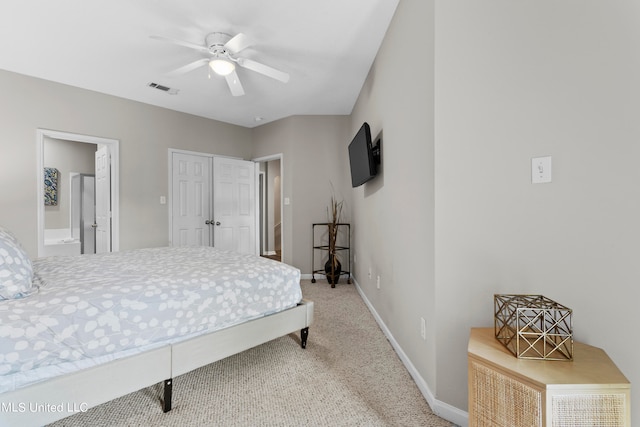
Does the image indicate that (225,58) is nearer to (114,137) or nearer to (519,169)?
(114,137)

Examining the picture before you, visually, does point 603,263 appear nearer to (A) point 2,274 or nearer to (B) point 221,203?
(A) point 2,274

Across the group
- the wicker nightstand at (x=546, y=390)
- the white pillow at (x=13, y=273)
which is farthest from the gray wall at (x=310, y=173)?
the wicker nightstand at (x=546, y=390)

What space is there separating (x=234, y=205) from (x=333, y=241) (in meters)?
1.86

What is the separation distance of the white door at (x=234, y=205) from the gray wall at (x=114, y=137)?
295mm

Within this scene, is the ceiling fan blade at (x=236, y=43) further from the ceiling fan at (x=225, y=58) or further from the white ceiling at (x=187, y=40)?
the white ceiling at (x=187, y=40)

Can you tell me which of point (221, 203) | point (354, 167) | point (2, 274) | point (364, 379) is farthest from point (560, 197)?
point (221, 203)

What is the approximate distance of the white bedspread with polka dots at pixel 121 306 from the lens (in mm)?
1147

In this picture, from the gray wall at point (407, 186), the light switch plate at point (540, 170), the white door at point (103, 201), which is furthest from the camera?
the white door at point (103, 201)

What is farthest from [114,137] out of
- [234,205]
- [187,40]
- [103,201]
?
[187,40]

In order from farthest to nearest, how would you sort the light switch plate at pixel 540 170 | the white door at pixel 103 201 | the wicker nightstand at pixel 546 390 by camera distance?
the white door at pixel 103 201 → the light switch plate at pixel 540 170 → the wicker nightstand at pixel 546 390

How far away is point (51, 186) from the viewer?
14.9 ft

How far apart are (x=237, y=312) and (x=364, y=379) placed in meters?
0.91

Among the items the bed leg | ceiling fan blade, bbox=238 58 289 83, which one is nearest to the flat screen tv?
ceiling fan blade, bbox=238 58 289 83

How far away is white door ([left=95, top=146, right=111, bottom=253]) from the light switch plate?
14.5 ft
